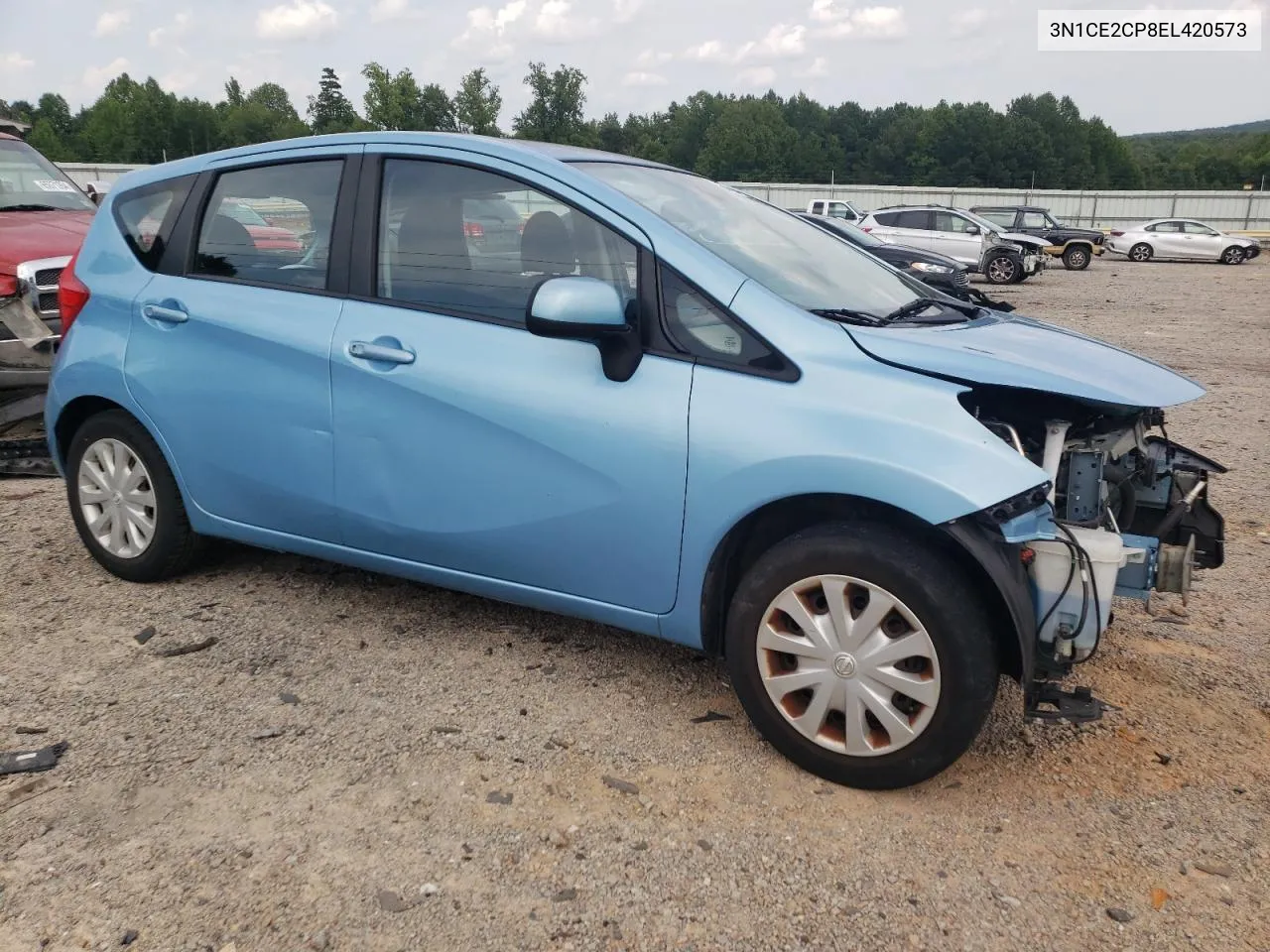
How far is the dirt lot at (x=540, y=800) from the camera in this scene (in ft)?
7.61

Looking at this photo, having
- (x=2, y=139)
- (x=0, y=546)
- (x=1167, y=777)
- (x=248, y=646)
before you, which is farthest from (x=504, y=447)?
(x=2, y=139)

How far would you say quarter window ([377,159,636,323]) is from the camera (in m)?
3.16

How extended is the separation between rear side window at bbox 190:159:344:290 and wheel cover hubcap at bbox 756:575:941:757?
201cm

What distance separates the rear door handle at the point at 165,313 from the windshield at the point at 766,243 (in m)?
1.63

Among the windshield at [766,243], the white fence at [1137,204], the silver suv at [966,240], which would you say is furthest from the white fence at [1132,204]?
the windshield at [766,243]

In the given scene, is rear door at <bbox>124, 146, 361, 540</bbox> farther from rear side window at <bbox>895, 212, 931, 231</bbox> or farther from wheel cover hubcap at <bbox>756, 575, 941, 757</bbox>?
rear side window at <bbox>895, 212, 931, 231</bbox>

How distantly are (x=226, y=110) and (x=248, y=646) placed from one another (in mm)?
112409

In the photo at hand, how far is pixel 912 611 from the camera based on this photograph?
8.62 ft

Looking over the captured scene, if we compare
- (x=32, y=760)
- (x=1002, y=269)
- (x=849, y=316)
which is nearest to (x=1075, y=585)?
(x=849, y=316)

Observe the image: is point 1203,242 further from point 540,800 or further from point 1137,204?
point 540,800

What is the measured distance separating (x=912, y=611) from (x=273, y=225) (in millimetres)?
2672

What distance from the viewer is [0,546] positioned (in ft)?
15.6

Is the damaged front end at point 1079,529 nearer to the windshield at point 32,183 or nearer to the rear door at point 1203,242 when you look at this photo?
the windshield at point 32,183

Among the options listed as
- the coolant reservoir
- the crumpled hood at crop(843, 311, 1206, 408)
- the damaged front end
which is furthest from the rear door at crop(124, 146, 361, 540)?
the coolant reservoir
